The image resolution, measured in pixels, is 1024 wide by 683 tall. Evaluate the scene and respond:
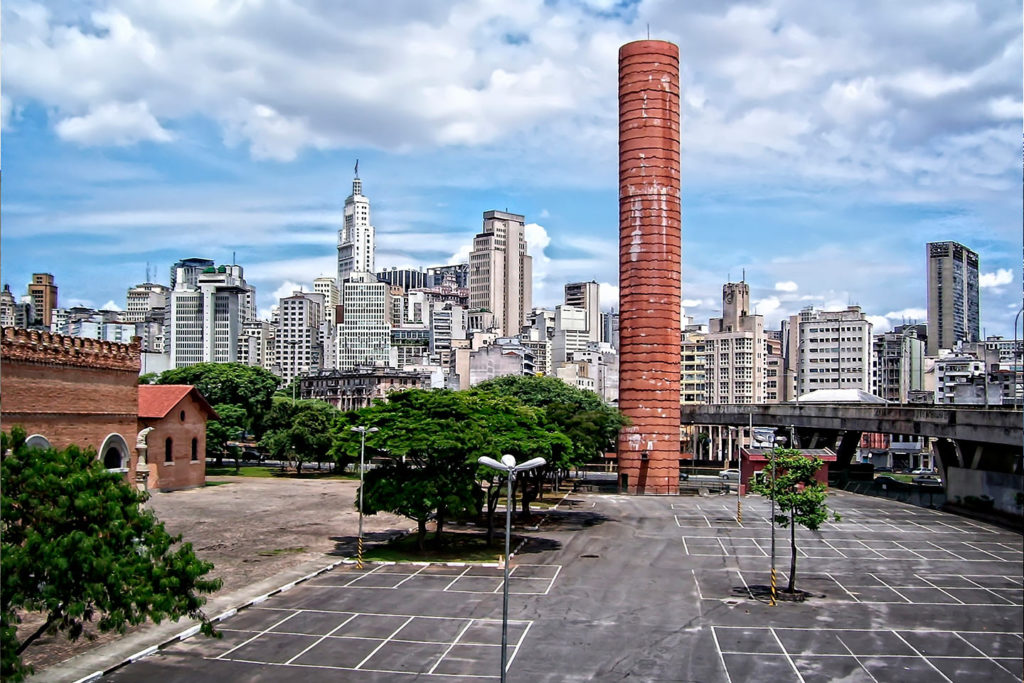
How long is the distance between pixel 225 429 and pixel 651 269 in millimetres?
49353

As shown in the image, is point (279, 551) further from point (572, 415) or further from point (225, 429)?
point (225, 429)

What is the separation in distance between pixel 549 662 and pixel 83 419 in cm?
4342

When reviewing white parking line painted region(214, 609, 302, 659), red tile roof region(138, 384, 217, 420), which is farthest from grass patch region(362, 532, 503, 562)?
red tile roof region(138, 384, 217, 420)

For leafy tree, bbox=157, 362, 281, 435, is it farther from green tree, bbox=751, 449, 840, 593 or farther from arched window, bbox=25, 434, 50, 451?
green tree, bbox=751, 449, 840, 593

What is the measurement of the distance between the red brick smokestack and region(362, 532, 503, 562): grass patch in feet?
105

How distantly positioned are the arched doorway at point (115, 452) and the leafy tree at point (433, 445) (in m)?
21.2

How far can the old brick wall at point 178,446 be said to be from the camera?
73.1m

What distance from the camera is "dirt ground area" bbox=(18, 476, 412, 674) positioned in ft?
113

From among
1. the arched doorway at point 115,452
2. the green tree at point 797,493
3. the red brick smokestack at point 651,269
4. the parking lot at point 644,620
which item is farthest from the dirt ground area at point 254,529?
the red brick smokestack at point 651,269

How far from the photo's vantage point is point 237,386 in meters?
114

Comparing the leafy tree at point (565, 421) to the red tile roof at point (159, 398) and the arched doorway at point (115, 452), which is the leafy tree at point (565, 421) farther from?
the arched doorway at point (115, 452)

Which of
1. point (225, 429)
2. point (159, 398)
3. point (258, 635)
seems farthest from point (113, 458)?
point (258, 635)

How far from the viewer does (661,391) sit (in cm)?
8288

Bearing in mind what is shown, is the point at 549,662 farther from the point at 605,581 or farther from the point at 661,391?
the point at 661,391
